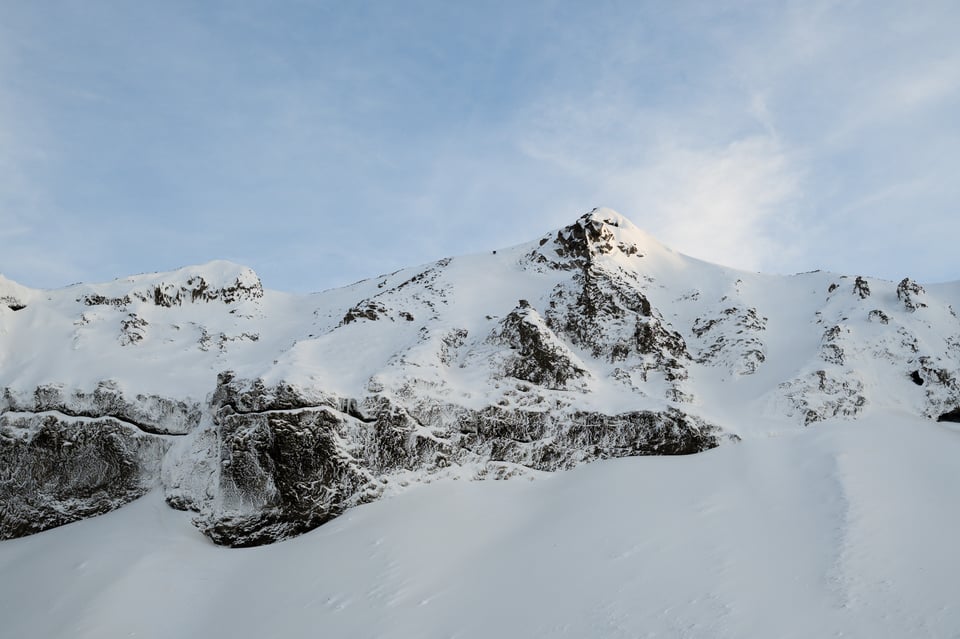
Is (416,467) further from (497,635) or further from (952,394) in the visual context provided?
(952,394)

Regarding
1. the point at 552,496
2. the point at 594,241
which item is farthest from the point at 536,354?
the point at 594,241

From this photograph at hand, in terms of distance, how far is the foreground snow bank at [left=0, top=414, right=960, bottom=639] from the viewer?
1470 cm

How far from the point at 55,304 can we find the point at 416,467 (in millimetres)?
20997

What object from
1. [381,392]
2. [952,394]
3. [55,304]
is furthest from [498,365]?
[55,304]

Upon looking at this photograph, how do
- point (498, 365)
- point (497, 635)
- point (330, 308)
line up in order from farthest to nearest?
point (330, 308)
point (498, 365)
point (497, 635)

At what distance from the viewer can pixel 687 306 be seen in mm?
33062

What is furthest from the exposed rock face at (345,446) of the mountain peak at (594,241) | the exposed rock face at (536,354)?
the mountain peak at (594,241)

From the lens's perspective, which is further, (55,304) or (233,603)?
(55,304)

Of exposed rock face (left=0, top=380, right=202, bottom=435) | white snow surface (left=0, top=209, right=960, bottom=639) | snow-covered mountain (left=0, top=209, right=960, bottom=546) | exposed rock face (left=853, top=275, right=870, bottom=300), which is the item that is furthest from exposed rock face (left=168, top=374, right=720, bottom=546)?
exposed rock face (left=853, top=275, right=870, bottom=300)

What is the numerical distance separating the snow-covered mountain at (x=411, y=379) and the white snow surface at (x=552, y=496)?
7.0 inches

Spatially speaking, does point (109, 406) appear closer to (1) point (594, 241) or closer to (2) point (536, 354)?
(2) point (536, 354)

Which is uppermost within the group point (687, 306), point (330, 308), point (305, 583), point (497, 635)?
point (330, 308)

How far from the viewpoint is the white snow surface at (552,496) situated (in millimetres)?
15422

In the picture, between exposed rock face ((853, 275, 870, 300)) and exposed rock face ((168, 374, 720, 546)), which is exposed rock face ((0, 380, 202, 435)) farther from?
exposed rock face ((853, 275, 870, 300))
